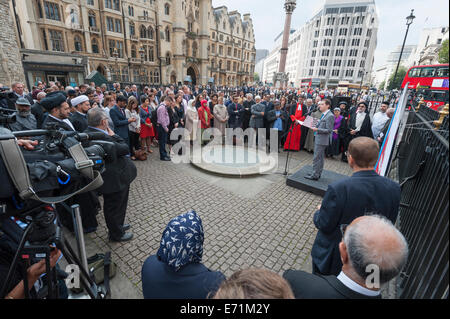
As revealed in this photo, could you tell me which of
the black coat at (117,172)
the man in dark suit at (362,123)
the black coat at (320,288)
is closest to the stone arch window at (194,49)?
the man in dark suit at (362,123)

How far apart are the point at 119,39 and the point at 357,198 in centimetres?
4113

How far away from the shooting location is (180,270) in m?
1.60

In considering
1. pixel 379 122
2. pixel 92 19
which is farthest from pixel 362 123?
pixel 92 19

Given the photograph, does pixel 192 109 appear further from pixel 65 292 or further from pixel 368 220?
pixel 368 220

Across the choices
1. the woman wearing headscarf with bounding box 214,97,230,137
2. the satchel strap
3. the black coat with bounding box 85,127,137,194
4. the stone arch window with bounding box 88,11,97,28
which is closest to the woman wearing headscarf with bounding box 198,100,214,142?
the woman wearing headscarf with bounding box 214,97,230,137

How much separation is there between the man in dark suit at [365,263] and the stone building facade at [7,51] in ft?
67.4

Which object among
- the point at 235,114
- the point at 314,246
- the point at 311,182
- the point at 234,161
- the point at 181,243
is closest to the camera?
the point at 181,243

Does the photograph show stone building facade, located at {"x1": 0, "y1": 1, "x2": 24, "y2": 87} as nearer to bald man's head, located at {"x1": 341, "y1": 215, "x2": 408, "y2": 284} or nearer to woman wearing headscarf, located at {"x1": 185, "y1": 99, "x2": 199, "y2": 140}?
woman wearing headscarf, located at {"x1": 185, "y1": 99, "x2": 199, "y2": 140}

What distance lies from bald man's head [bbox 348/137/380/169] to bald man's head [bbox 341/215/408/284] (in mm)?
1078

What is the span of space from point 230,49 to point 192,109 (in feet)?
182

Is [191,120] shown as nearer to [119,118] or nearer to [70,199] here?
[119,118]

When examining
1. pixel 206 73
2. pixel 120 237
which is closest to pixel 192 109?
pixel 120 237

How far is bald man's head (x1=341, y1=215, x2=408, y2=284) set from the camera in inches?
47.2

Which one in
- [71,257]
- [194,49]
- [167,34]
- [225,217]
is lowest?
[225,217]
